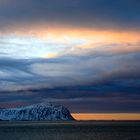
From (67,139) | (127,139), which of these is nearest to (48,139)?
(67,139)

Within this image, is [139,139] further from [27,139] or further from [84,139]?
[27,139]

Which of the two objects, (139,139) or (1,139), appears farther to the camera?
(1,139)

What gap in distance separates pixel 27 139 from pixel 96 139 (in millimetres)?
30840

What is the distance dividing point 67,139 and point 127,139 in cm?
2608

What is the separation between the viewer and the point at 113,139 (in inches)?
6668

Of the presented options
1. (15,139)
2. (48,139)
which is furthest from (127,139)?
(15,139)

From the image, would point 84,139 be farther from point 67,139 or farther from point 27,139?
point 27,139

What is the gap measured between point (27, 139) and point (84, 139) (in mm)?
25228

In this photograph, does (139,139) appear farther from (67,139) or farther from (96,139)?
(67,139)

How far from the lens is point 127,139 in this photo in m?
168

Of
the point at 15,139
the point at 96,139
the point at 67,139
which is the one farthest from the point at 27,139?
the point at 96,139

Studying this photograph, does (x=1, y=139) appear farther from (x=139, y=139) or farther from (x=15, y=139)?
(x=139, y=139)

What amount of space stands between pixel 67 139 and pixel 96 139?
531 inches

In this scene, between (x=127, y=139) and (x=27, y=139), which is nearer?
(x=127, y=139)
